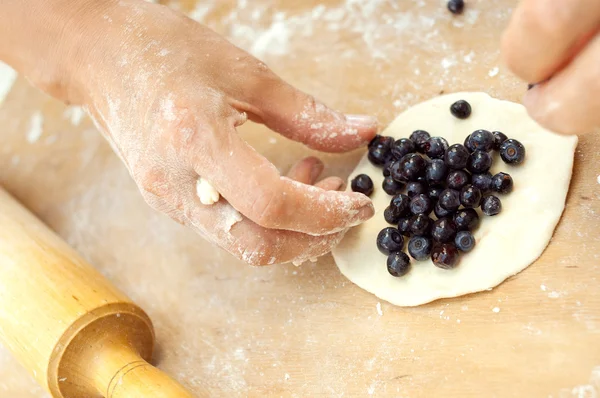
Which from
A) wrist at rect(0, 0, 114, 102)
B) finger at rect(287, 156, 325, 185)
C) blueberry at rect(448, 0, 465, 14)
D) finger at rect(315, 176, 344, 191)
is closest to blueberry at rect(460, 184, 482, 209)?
finger at rect(315, 176, 344, 191)

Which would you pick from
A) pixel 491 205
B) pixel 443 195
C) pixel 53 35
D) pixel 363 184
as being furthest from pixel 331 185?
pixel 53 35

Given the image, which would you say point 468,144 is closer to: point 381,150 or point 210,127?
point 381,150

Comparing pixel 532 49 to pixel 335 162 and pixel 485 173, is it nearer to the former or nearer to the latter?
pixel 485 173

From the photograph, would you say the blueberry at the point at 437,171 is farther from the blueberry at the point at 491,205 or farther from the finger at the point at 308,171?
the finger at the point at 308,171

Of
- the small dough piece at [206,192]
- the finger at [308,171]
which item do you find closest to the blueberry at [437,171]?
the finger at [308,171]

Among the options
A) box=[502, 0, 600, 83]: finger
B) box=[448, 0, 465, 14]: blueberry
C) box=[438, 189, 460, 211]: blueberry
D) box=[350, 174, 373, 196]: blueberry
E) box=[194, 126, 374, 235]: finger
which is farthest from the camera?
box=[448, 0, 465, 14]: blueberry

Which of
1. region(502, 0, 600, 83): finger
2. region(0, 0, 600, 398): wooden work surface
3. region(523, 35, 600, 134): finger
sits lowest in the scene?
region(0, 0, 600, 398): wooden work surface

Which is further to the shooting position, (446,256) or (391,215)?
(391,215)

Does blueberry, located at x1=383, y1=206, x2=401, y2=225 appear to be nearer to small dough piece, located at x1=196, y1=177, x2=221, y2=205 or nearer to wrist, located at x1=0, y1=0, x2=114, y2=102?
small dough piece, located at x1=196, y1=177, x2=221, y2=205

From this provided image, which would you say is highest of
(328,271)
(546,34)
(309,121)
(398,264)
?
(546,34)
